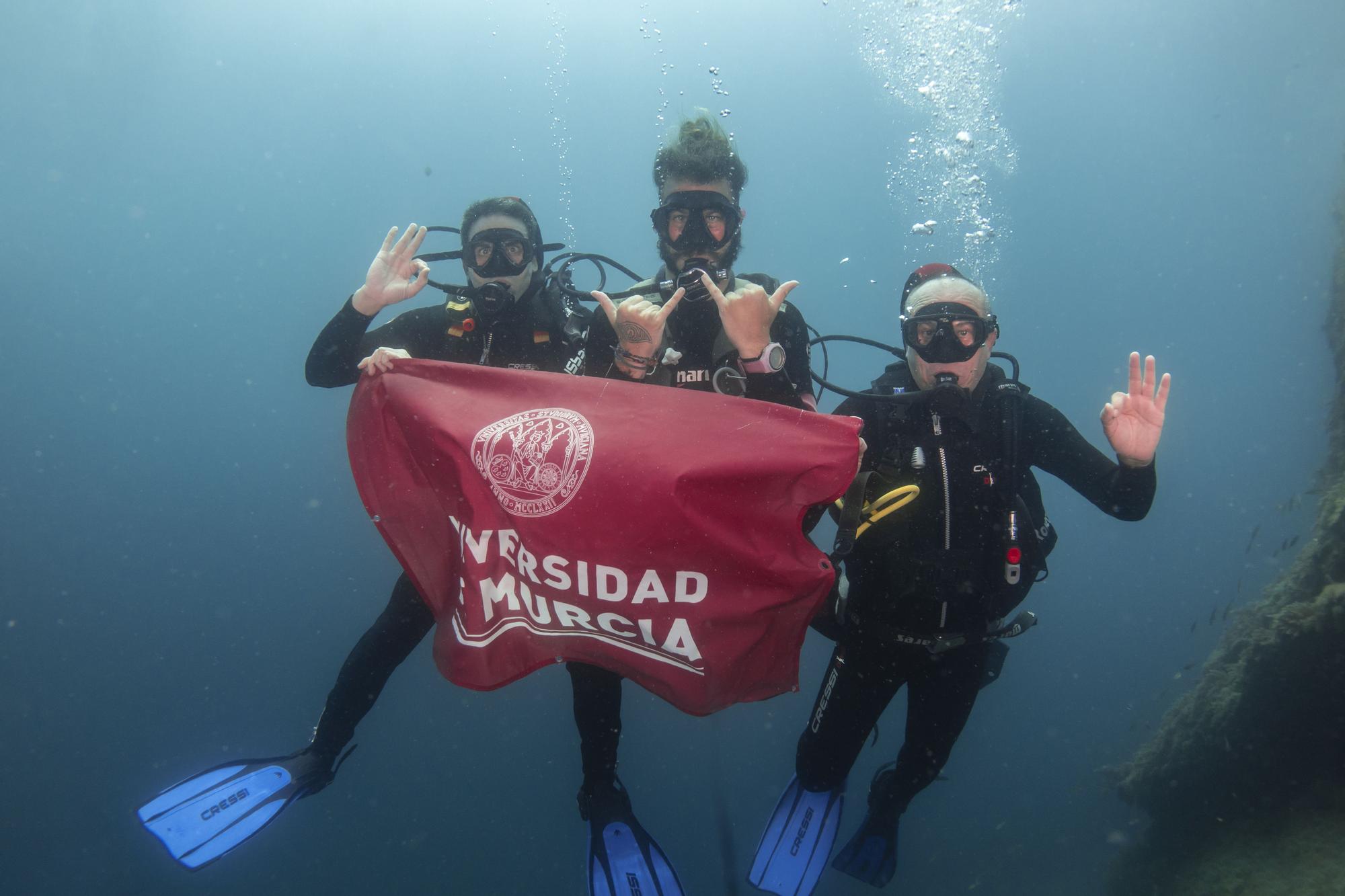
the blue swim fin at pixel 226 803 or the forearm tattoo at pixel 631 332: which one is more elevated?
the forearm tattoo at pixel 631 332

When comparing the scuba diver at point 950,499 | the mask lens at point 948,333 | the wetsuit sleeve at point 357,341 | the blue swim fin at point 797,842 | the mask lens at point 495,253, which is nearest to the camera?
the scuba diver at point 950,499

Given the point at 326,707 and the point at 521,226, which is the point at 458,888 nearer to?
the point at 326,707

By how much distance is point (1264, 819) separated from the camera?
24.3 feet

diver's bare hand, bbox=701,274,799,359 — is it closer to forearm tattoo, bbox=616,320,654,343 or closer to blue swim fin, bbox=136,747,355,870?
forearm tattoo, bbox=616,320,654,343

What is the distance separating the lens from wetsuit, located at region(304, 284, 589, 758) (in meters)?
3.79

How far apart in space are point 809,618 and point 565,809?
20.6 m

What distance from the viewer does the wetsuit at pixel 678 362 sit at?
11.5 feet

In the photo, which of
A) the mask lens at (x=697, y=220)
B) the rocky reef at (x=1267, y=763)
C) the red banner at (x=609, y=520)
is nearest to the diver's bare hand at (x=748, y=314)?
the red banner at (x=609, y=520)

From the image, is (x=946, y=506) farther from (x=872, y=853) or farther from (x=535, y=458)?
(x=872, y=853)

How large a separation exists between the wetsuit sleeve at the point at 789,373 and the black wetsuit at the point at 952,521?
1.16ft

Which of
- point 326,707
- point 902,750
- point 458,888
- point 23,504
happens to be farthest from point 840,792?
point 23,504

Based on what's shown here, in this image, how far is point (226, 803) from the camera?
3822 mm

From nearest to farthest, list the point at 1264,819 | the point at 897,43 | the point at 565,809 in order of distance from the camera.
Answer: the point at 1264,819, the point at 565,809, the point at 897,43

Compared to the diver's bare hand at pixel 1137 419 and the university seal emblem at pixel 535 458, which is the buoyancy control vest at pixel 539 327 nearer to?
the university seal emblem at pixel 535 458
